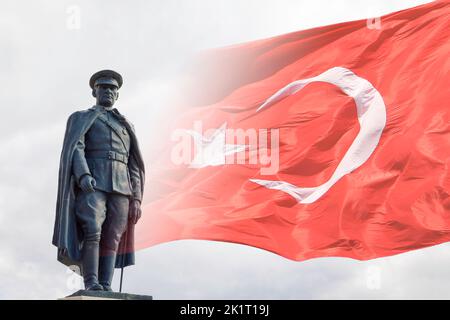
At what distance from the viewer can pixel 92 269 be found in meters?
11.9

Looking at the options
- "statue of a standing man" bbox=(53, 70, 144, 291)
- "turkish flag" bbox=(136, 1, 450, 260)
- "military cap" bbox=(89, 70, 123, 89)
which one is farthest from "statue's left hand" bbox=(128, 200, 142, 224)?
"turkish flag" bbox=(136, 1, 450, 260)

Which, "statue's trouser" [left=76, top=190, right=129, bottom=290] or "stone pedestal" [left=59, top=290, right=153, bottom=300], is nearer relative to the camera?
"stone pedestal" [left=59, top=290, right=153, bottom=300]

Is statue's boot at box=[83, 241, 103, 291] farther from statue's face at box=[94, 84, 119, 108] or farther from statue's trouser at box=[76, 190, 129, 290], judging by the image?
statue's face at box=[94, 84, 119, 108]

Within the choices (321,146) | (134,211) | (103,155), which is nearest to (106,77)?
(103,155)

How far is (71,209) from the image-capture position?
12031 mm

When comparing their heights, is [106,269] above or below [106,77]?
below

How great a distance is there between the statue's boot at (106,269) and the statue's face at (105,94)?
7.30 ft

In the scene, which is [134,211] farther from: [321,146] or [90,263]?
[321,146]

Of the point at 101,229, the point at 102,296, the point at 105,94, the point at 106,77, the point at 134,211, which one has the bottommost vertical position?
the point at 102,296

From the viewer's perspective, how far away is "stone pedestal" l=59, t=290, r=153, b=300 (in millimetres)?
11180

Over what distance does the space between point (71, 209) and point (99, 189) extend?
0.47 metres

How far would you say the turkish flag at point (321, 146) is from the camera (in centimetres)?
1661
